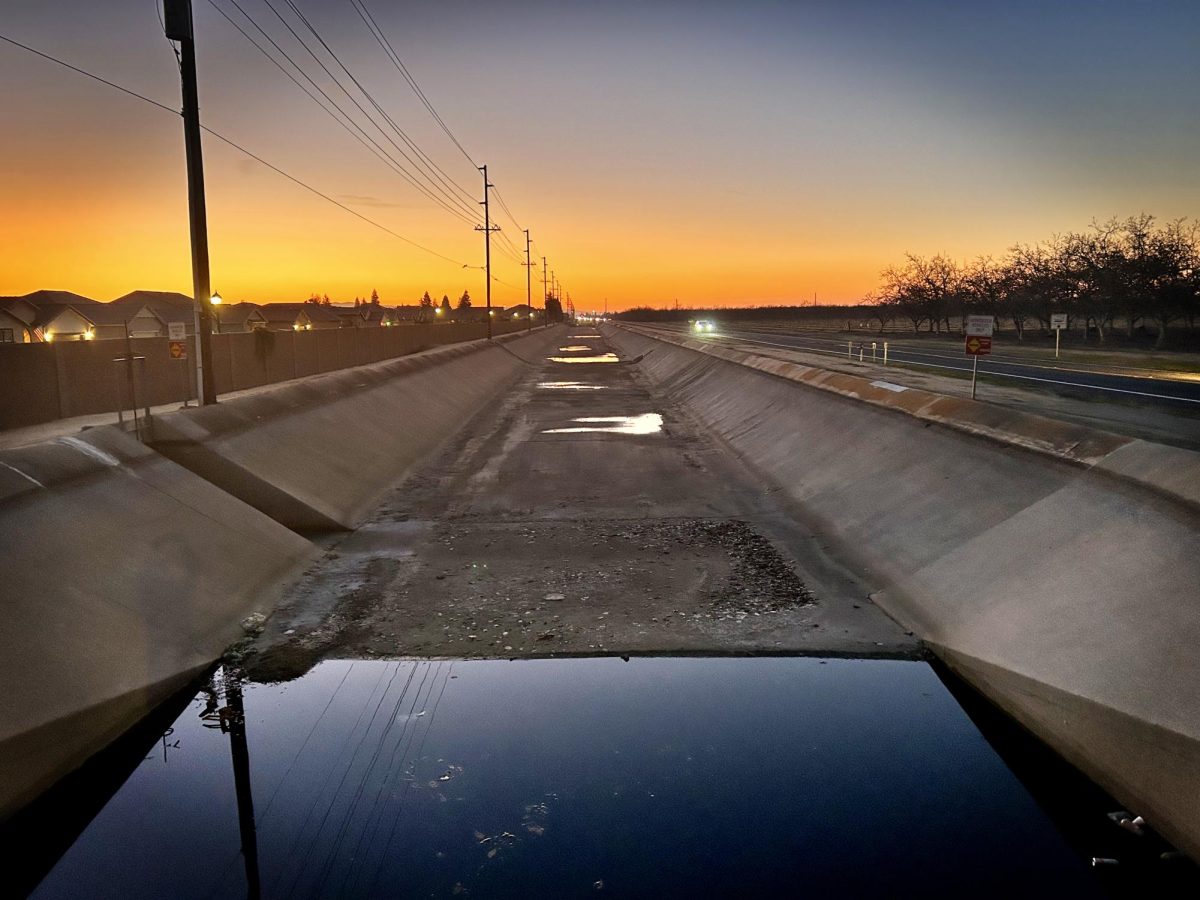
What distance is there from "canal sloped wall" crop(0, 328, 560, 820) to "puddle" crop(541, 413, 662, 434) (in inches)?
352

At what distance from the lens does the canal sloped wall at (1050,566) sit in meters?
6.01

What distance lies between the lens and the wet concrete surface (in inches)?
347

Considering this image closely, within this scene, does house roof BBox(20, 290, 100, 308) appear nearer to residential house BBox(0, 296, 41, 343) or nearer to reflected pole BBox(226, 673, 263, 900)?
residential house BBox(0, 296, 41, 343)

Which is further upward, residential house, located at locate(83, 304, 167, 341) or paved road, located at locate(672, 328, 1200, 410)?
residential house, located at locate(83, 304, 167, 341)

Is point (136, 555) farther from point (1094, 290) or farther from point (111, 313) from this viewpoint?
point (111, 313)

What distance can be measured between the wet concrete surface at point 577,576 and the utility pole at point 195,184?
4.90 meters

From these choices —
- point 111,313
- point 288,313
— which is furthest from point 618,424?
point 288,313

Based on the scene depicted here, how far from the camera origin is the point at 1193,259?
48781 millimetres

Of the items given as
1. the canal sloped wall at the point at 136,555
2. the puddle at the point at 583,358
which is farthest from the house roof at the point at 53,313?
the canal sloped wall at the point at 136,555

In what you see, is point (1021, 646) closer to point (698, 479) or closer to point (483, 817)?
point (483, 817)

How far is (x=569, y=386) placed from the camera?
41.8 metres

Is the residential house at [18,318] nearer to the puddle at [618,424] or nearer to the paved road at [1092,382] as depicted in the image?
the puddle at [618,424]

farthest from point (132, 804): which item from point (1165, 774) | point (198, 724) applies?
point (1165, 774)

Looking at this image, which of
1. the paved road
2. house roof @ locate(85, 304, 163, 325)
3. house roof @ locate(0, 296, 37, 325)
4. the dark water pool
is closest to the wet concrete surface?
the dark water pool
